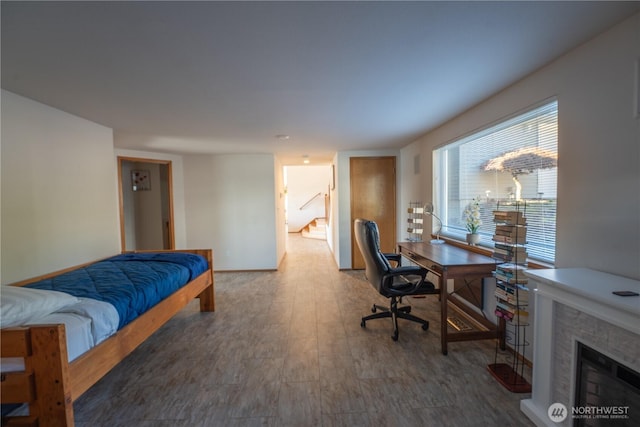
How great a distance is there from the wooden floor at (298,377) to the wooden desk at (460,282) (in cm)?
15

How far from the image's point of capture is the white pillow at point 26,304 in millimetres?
1385

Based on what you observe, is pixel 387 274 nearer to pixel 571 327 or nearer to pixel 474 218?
pixel 474 218

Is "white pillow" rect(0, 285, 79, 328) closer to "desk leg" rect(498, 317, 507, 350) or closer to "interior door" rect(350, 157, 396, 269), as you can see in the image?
"desk leg" rect(498, 317, 507, 350)

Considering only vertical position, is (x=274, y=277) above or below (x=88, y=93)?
below

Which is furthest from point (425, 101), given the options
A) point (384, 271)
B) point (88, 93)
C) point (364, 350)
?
point (88, 93)

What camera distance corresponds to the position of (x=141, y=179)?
209 inches

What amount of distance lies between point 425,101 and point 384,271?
163cm

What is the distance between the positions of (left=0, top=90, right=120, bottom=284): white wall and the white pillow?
0.92 meters

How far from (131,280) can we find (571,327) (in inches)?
117

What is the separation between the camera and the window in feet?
6.44

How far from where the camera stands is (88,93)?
7.11ft

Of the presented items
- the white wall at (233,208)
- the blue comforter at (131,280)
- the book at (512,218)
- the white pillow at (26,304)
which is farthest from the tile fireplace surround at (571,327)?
the white wall at (233,208)

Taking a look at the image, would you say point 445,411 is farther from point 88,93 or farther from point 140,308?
point 88,93

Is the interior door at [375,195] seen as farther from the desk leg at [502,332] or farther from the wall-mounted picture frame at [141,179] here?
the wall-mounted picture frame at [141,179]
